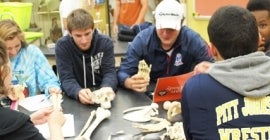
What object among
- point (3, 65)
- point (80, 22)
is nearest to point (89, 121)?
point (3, 65)

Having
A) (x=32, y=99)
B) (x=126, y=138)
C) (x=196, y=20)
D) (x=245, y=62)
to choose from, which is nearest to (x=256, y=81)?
(x=245, y=62)

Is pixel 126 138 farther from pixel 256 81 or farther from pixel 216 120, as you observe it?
pixel 256 81

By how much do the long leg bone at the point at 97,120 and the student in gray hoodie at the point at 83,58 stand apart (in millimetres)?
329

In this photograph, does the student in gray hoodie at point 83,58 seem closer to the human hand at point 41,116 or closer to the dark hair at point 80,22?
the dark hair at point 80,22

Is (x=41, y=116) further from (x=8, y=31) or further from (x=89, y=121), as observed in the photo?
(x=8, y=31)

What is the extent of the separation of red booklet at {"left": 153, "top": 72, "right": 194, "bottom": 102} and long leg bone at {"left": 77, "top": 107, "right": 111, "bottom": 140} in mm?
308

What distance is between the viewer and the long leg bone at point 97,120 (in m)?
1.58

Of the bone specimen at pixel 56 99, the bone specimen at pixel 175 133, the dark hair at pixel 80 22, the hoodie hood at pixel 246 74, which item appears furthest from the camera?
the dark hair at pixel 80 22

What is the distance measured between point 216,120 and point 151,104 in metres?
0.77

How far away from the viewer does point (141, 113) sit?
186cm

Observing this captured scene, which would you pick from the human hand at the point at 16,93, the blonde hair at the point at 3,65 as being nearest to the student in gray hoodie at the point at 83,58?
the human hand at the point at 16,93

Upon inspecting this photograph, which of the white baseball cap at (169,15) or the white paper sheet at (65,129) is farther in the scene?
the white baseball cap at (169,15)

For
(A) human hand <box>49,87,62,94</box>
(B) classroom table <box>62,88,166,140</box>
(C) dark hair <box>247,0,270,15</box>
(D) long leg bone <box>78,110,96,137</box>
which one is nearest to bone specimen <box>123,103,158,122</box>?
(B) classroom table <box>62,88,166,140</box>

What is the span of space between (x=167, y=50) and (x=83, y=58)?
1.82 feet
